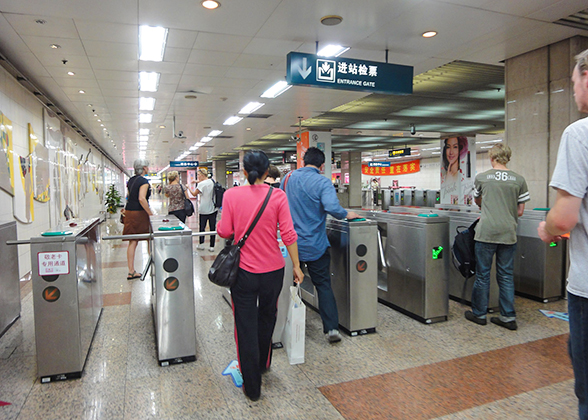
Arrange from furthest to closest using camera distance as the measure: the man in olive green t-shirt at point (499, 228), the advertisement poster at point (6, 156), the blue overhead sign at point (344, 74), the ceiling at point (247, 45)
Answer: the advertisement poster at point (6, 156)
the blue overhead sign at point (344, 74)
the ceiling at point (247, 45)
the man in olive green t-shirt at point (499, 228)

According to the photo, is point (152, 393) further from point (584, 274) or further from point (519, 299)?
point (519, 299)

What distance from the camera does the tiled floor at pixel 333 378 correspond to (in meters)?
2.21

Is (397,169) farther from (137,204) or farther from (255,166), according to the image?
(255,166)

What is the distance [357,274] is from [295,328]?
820mm

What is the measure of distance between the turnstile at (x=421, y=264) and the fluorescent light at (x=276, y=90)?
13.3ft

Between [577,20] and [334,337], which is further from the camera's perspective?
[577,20]

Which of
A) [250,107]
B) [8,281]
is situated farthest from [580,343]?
[250,107]

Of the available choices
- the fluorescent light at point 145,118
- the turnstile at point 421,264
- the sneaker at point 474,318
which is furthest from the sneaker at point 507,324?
the fluorescent light at point 145,118

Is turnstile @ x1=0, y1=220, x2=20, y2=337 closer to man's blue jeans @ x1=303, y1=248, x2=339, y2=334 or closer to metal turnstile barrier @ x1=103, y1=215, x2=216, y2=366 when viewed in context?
metal turnstile barrier @ x1=103, y1=215, x2=216, y2=366

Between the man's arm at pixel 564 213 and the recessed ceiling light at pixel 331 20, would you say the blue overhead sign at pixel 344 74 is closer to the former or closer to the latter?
the recessed ceiling light at pixel 331 20

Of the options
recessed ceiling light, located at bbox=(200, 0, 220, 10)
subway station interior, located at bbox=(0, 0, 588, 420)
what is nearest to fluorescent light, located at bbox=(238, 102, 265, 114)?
subway station interior, located at bbox=(0, 0, 588, 420)

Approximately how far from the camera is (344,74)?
4.66 metres

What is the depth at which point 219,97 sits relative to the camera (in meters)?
7.82

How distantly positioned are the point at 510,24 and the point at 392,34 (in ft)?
4.25
